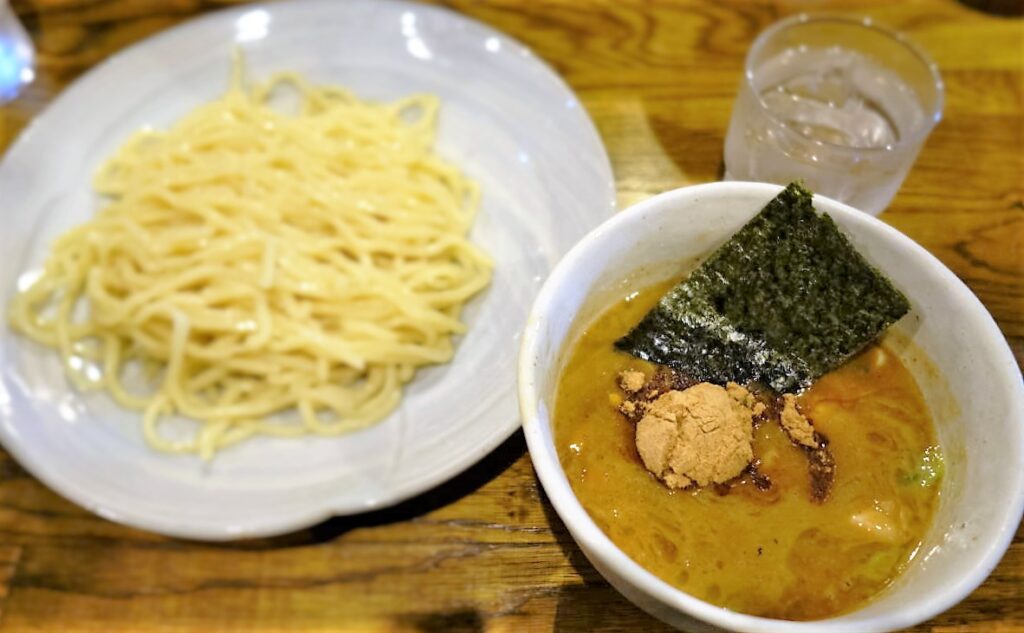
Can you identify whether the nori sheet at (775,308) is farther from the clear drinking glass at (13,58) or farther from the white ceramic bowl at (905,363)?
the clear drinking glass at (13,58)

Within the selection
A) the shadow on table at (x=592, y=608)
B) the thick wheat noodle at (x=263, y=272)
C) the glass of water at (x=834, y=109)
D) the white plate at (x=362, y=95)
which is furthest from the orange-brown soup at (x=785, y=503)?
the thick wheat noodle at (x=263, y=272)

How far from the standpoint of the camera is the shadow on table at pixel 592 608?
131cm

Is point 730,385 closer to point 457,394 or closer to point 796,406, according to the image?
point 796,406

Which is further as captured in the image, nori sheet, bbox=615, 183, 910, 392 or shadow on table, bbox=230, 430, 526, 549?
shadow on table, bbox=230, 430, 526, 549

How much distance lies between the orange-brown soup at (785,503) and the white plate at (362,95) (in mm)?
458

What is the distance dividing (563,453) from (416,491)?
0.53 m

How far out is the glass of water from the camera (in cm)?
157

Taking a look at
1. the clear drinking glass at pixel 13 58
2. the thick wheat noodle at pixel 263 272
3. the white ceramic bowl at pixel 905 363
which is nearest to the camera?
the white ceramic bowl at pixel 905 363

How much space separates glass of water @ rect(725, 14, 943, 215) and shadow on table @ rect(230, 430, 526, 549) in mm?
787

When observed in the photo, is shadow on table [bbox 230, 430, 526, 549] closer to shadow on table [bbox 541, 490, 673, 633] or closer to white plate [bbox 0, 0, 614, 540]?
white plate [bbox 0, 0, 614, 540]

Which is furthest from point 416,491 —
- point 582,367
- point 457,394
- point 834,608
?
point 834,608

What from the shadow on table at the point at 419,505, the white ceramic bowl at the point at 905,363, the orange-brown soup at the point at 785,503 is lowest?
the shadow on table at the point at 419,505

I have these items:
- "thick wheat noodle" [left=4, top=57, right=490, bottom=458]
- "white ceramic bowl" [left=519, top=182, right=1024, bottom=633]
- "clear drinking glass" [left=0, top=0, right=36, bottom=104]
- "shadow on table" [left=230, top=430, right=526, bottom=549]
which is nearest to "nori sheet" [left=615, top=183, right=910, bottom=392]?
"white ceramic bowl" [left=519, top=182, right=1024, bottom=633]

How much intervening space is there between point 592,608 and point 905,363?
64 cm
